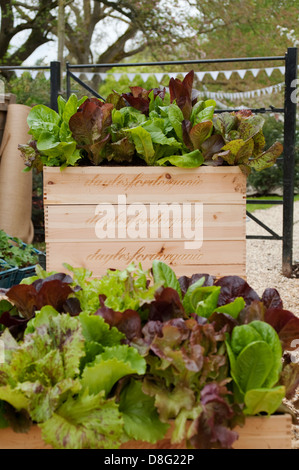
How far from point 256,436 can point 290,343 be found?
21 centimetres

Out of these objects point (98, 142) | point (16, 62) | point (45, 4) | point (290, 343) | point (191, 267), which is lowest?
point (191, 267)

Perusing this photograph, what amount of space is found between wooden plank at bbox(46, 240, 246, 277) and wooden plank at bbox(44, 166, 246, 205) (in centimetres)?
17

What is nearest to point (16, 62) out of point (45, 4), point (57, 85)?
point (45, 4)

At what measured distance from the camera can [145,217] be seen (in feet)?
6.70

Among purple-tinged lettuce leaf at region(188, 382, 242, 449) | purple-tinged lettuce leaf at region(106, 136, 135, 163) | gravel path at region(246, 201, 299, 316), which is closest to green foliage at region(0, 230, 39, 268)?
purple-tinged lettuce leaf at region(106, 136, 135, 163)

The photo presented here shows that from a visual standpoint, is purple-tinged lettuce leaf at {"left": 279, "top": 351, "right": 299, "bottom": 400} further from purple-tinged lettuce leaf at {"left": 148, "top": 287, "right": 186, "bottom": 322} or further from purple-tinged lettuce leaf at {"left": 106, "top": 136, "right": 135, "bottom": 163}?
purple-tinged lettuce leaf at {"left": 106, "top": 136, "right": 135, "bottom": 163}

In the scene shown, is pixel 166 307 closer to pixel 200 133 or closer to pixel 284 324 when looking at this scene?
pixel 284 324

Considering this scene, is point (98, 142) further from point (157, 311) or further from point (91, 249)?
point (157, 311)

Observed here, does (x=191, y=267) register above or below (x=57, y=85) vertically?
below

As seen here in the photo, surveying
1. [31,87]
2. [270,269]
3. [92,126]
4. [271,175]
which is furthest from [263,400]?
[271,175]

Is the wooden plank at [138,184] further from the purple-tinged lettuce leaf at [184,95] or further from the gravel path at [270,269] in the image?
the gravel path at [270,269]

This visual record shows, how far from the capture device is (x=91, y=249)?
205 centimetres

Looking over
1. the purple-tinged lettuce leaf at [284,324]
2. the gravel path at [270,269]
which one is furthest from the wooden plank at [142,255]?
the gravel path at [270,269]
